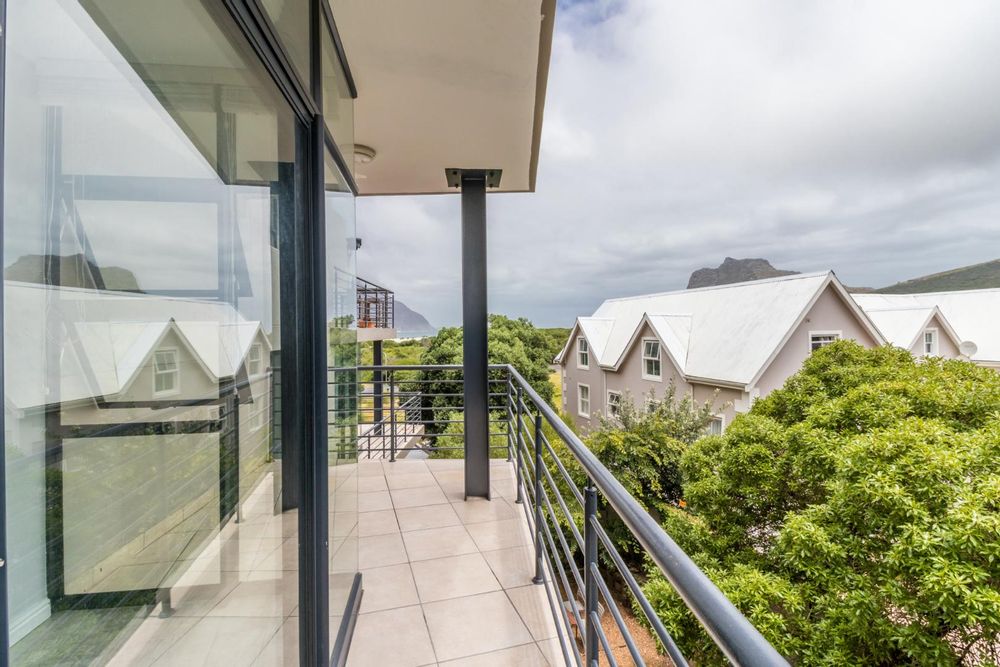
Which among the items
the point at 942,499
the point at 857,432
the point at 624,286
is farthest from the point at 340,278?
the point at 624,286

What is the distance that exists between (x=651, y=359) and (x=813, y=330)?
3447 millimetres

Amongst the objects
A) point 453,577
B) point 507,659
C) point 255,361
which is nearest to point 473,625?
point 507,659

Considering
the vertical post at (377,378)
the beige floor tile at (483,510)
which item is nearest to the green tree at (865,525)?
the beige floor tile at (483,510)

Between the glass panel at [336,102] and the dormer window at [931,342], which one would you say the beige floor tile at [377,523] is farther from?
the dormer window at [931,342]

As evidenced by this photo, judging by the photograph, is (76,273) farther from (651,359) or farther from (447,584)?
(651,359)

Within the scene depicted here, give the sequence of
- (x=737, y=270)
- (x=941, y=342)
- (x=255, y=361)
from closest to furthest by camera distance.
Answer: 1. (x=255, y=361)
2. (x=941, y=342)
3. (x=737, y=270)

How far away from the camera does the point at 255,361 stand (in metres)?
0.91

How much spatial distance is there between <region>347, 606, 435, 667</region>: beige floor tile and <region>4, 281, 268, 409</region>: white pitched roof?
1.41 m

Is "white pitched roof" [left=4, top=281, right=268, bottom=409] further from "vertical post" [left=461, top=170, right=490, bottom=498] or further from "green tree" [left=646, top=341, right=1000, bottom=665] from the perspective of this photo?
"green tree" [left=646, top=341, right=1000, bottom=665]

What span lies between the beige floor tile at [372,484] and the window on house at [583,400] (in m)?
10.9

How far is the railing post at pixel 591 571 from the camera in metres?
0.99

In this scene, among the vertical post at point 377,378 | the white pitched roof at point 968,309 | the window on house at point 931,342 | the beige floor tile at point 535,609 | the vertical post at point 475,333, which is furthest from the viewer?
the white pitched roof at point 968,309

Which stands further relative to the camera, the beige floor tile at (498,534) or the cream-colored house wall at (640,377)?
the cream-colored house wall at (640,377)

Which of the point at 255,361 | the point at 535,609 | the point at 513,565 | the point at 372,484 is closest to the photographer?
the point at 255,361
